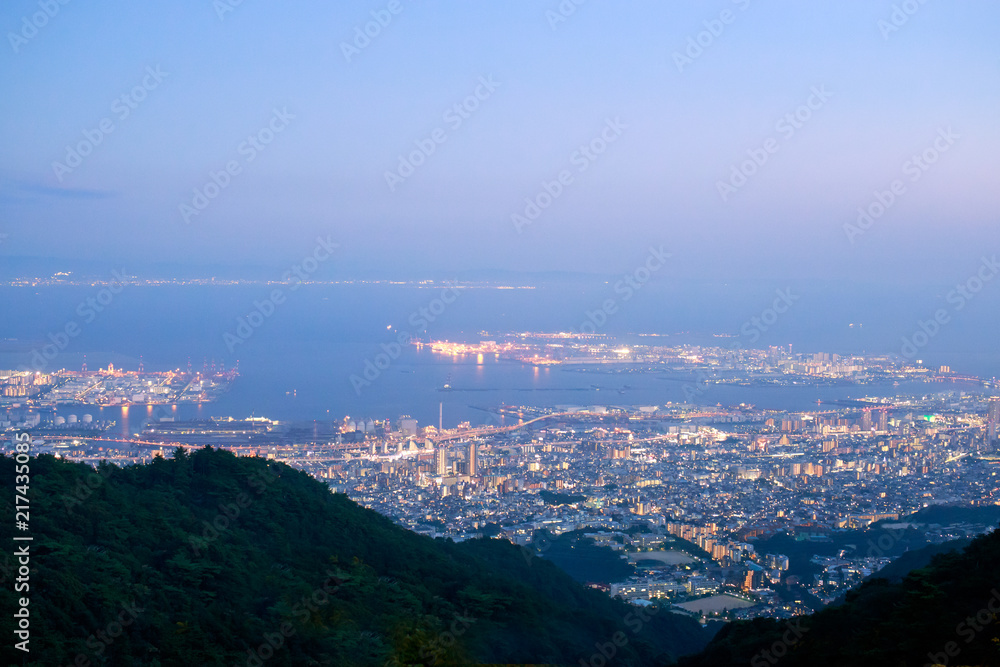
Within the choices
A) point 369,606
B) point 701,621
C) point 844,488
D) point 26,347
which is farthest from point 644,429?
point 369,606

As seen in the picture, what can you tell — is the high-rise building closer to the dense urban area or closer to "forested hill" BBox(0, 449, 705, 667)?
the dense urban area

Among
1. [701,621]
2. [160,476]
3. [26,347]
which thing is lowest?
[701,621]

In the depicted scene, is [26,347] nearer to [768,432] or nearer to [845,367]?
[768,432]
